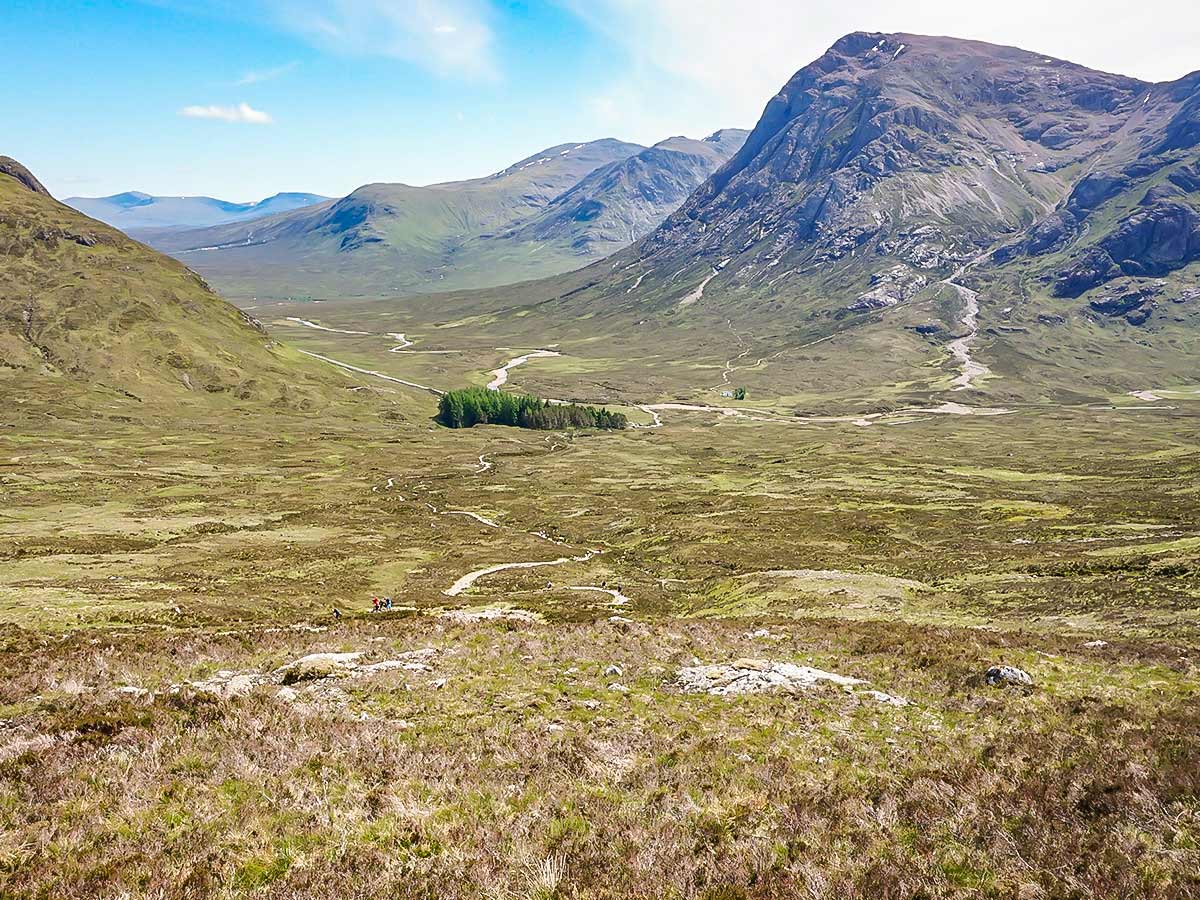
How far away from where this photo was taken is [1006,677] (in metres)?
27.8

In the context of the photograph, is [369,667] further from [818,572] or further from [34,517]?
[34,517]

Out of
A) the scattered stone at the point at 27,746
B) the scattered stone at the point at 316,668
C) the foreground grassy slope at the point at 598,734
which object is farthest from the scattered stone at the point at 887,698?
the scattered stone at the point at 27,746

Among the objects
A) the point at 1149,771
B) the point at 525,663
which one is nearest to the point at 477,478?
the point at 525,663

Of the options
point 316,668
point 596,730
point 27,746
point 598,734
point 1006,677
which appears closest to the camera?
point 27,746

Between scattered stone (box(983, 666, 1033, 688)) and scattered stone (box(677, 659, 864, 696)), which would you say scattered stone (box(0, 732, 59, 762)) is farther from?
scattered stone (box(983, 666, 1033, 688))

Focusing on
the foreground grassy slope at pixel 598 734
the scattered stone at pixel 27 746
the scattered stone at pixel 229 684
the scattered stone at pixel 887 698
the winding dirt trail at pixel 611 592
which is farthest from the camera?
the winding dirt trail at pixel 611 592

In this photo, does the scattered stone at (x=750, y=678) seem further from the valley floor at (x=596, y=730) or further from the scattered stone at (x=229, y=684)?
the scattered stone at (x=229, y=684)

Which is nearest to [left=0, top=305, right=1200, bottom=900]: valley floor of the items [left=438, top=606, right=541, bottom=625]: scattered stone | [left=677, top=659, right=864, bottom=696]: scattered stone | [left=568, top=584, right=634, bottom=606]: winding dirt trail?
[left=438, top=606, right=541, bottom=625]: scattered stone

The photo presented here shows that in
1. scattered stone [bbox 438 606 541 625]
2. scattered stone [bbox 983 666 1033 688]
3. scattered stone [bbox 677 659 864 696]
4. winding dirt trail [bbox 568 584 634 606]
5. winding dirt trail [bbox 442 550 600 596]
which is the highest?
scattered stone [bbox 983 666 1033 688]

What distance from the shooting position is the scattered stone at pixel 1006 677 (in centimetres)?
2755

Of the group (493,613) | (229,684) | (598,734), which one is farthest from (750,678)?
(493,613)

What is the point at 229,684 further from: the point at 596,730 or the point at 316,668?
the point at 596,730

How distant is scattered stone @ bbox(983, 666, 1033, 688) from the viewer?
27.5 meters

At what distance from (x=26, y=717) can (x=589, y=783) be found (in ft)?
54.3
